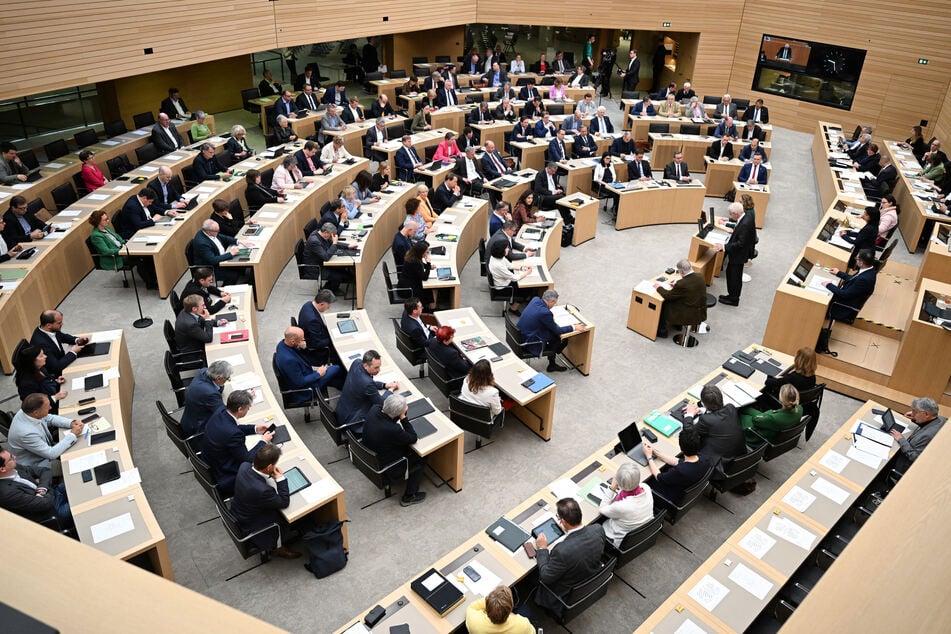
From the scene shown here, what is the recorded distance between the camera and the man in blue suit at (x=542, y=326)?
29.7 ft

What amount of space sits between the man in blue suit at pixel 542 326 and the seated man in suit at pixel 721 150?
9252 millimetres

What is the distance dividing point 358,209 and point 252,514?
7399 millimetres

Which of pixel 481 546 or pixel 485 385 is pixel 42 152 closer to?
pixel 485 385

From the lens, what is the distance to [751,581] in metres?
5.42

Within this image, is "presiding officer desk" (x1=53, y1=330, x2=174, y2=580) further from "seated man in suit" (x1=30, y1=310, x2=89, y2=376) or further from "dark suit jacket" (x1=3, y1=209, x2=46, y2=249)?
"dark suit jacket" (x1=3, y1=209, x2=46, y2=249)

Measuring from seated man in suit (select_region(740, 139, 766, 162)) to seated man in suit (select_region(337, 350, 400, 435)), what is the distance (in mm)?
12206

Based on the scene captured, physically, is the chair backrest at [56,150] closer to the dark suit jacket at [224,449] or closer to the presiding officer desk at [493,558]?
the dark suit jacket at [224,449]

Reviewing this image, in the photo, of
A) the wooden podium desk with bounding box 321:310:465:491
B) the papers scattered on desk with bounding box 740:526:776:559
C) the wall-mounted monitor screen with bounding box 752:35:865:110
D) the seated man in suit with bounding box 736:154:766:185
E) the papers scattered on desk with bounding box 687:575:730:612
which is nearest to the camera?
the papers scattered on desk with bounding box 687:575:730:612

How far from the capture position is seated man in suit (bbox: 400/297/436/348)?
874cm

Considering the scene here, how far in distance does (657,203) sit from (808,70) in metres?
11.0

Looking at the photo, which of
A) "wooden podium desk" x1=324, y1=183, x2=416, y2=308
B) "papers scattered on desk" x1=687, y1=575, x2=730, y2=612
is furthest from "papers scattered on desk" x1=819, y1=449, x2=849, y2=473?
"wooden podium desk" x1=324, y1=183, x2=416, y2=308

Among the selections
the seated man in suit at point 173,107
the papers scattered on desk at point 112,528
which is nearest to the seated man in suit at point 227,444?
the papers scattered on desk at point 112,528

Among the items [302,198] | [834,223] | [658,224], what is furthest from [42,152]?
[834,223]

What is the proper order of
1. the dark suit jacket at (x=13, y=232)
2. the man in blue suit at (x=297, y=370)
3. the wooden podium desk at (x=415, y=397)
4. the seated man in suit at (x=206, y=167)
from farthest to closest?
the seated man in suit at (x=206, y=167) → the dark suit jacket at (x=13, y=232) → the man in blue suit at (x=297, y=370) → the wooden podium desk at (x=415, y=397)
